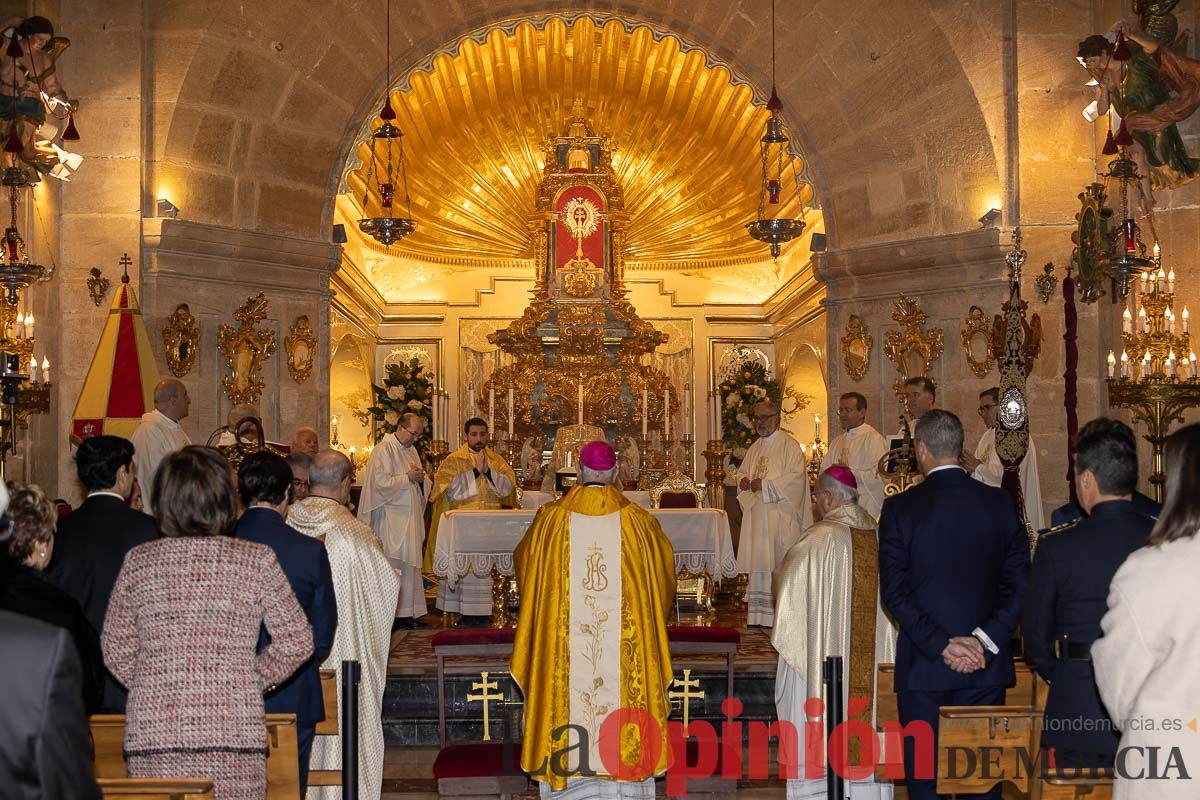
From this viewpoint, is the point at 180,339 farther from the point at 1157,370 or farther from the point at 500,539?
the point at 1157,370

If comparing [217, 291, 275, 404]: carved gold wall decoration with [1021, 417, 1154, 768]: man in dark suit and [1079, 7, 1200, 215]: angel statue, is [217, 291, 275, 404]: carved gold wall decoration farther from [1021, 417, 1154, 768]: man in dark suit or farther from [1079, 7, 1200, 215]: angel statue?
[1021, 417, 1154, 768]: man in dark suit

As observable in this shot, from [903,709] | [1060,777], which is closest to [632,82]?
[903,709]

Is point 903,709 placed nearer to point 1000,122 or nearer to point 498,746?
point 498,746

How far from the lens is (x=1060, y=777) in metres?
4.37

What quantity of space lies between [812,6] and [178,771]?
10.1 meters

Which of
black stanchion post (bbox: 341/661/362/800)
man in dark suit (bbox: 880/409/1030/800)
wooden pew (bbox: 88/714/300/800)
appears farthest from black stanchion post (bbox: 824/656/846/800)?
wooden pew (bbox: 88/714/300/800)

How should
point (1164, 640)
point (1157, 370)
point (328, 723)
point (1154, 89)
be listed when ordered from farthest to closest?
point (1154, 89), point (1157, 370), point (328, 723), point (1164, 640)

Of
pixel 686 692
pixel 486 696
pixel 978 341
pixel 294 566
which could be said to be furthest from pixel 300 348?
pixel 294 566

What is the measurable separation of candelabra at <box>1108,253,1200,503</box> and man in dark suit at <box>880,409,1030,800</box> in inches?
151

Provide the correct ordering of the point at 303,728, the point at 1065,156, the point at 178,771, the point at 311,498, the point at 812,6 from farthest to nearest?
the point at 812,6, the point at 1065,156, the point at 311,498, the point at 303,728, the point at 178,771

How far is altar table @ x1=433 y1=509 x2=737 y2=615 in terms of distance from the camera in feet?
34.1

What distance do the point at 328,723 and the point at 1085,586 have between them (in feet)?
9.55

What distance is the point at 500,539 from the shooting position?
10391 mm

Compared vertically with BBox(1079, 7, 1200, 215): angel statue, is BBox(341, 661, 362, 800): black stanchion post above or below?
below
